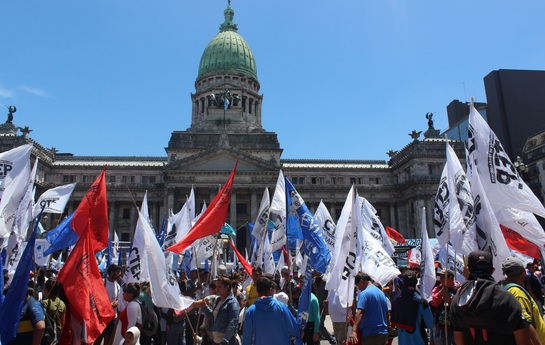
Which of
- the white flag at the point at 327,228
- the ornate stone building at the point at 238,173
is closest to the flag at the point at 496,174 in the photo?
the white flag at the point at 327,228

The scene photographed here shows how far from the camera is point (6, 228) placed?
9.61 meters

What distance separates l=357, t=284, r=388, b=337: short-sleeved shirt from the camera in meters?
7.40

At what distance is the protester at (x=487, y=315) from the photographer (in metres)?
3.95

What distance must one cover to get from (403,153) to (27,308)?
6173 cm

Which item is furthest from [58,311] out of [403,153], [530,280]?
[403,153]

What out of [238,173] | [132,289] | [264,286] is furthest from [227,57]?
[264,286]

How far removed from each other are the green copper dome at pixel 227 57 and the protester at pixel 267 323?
235 ft

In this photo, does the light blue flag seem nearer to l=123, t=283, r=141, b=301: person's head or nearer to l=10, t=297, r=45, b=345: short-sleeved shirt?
l=123, t=283, r=141, b=301: person's head

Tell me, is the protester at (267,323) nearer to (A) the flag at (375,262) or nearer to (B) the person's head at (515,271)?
(A) the flag at (375,262)

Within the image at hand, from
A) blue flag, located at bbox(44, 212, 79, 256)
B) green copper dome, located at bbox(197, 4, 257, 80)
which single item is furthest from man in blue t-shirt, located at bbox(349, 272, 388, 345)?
green copper dome, located at bbox(197, 4, 257, 80)

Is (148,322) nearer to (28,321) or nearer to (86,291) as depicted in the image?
(86,291)

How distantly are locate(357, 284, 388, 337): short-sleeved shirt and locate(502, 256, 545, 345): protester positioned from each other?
2851 mm

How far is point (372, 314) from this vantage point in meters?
7.45

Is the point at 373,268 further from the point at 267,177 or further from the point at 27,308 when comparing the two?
the point at 267,177
